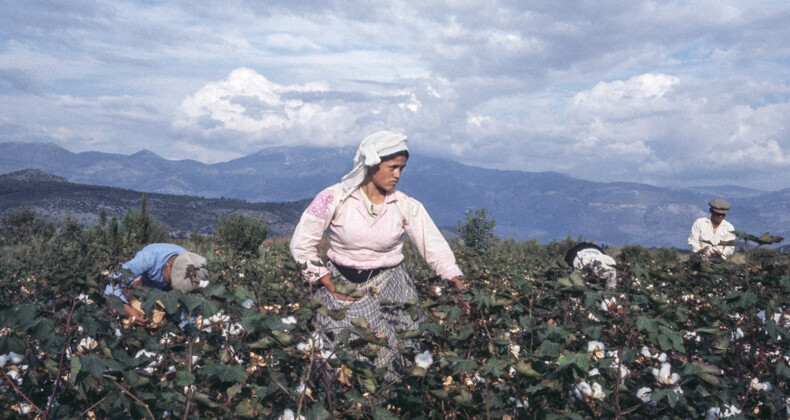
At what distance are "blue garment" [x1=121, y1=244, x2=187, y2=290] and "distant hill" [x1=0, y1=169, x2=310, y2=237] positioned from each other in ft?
233

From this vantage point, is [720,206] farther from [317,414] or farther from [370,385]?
[317,414]

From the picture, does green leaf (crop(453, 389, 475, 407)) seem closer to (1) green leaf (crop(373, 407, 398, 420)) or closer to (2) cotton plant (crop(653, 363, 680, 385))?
(1) green leaf (crop(373, 407, 398, 420))

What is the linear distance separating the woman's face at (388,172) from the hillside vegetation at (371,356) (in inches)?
42.7

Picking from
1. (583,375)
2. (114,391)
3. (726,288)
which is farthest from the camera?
(726,288)

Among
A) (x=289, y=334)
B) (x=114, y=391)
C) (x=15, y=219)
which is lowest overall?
(x=15, y=219)

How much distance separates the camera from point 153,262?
417cm

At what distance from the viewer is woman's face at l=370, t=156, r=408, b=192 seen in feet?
10.8

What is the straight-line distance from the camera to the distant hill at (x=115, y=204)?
258 feet

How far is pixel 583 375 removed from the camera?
1.72 metres

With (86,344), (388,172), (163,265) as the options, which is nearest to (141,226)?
(163,265)

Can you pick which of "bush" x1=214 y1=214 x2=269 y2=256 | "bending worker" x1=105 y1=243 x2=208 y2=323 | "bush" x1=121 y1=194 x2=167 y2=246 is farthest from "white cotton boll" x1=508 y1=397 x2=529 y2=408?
"bush" x1=121 y1=194 x2=167 y2=246

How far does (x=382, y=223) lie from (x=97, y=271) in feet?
5.59

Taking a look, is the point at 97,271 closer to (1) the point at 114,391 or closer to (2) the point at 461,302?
(1) the point at 114,391

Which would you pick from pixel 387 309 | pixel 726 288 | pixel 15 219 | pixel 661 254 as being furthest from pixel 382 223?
pixel 15 219
